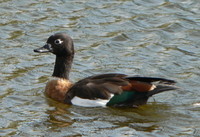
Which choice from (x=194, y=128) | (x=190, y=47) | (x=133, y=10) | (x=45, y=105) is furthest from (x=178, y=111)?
(x=133, y=10)

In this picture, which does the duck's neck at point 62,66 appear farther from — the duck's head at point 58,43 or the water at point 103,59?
the water at point 103,59

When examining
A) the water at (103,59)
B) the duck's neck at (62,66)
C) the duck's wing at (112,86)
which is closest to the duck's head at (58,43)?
the duck's neck at (62,66)

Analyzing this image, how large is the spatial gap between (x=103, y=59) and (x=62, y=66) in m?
1.52

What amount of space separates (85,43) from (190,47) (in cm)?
236

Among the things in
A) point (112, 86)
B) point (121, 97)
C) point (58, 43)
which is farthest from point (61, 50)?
point (121, 97)

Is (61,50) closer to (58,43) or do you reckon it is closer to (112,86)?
(58,43)

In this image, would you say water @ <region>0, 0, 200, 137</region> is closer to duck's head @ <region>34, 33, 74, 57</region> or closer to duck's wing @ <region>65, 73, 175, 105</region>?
duck's wing @ <region>65, 73, 175, 105</region>

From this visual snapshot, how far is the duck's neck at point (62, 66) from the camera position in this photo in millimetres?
13758

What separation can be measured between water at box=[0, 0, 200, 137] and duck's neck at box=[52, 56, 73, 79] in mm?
425

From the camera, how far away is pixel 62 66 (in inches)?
543

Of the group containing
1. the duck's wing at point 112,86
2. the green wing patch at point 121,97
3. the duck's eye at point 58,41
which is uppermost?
the duck's eye at point 58,41

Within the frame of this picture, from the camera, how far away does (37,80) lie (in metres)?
14.0

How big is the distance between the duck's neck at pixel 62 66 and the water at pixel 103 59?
425mm

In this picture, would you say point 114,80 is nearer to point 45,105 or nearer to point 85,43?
point 45,105
